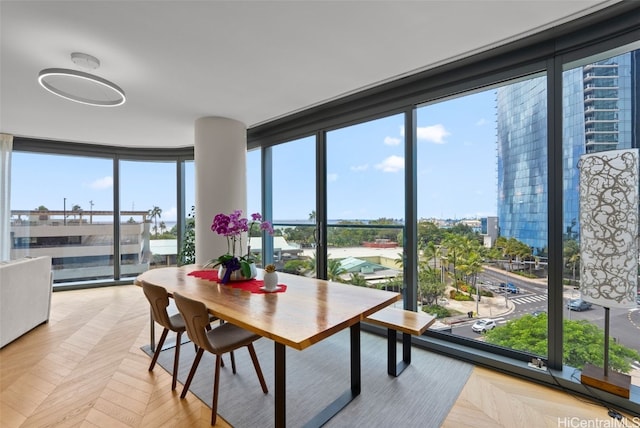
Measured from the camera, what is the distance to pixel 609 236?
1.81 metres

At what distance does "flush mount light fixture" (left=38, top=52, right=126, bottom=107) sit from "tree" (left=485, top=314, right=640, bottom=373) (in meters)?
4.16

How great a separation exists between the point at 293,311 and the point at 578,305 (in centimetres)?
220

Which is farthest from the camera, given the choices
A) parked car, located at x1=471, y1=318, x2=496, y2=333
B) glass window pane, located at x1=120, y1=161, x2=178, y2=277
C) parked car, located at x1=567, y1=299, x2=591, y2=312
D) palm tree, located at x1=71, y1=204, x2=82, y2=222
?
glass window pane, located at x1=120, y1=161, x2=178, y2=277

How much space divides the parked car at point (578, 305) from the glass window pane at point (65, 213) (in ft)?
22.0

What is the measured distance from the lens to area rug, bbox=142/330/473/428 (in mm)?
1788

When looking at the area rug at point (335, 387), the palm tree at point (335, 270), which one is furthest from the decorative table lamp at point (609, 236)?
the palm tree at point (335, 270)

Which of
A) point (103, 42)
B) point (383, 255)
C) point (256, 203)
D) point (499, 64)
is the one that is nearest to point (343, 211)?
point (383, 255)

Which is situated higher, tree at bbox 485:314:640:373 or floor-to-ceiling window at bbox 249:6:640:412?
floor-to-ceiling window at bbox 249:6:640:412

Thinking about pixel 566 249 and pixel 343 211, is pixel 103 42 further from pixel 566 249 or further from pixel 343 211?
pixel 566 249

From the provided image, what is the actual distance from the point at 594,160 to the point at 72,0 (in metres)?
3.47

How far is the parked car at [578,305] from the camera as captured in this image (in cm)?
212

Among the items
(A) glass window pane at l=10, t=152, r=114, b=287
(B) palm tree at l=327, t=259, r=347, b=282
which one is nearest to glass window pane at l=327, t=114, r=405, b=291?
(B) palm tree at l=327, t=259, r=347, b=282

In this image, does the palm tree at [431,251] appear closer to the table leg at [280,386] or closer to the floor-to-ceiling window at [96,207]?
the table leg at [280,386]

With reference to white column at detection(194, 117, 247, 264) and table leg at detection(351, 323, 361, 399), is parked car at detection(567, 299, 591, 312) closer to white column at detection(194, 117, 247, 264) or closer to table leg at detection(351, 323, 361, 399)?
table leg at detection(351, 323, 361, 399)
